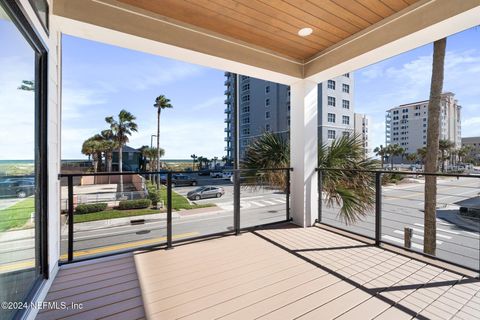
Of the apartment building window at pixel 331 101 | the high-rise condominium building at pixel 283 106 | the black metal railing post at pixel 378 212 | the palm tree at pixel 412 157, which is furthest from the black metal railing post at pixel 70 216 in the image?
the palm tree at pixel 412 157

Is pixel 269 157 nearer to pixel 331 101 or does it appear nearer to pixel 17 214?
pixel 17 214

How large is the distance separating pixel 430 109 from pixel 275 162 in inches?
126

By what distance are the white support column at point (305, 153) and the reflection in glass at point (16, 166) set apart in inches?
111

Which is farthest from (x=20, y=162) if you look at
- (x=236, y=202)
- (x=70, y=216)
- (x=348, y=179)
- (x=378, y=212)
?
(x=348, y=179)

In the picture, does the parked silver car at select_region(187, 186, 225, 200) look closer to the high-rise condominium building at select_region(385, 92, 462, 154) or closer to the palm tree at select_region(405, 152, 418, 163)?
the palm tree at select_region(405, 152, 418, 163)

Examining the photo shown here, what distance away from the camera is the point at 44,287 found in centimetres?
166

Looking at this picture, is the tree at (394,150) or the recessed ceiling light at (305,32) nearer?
the recessed ceiling light at (305,32)

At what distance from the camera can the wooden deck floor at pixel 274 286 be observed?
1477 mm

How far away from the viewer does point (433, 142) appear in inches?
168

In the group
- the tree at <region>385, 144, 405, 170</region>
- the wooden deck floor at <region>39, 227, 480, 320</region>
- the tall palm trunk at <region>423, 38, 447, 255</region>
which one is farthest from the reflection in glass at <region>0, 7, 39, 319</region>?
the tree at <region>385, 144, 405, 170</region>

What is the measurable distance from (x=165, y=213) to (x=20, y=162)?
32.9 ft

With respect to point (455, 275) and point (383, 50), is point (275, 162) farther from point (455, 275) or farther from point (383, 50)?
point (455, 275)

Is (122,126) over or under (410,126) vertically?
under

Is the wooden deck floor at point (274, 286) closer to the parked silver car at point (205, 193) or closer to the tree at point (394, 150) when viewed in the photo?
the parked silver car at point (205, 193)
